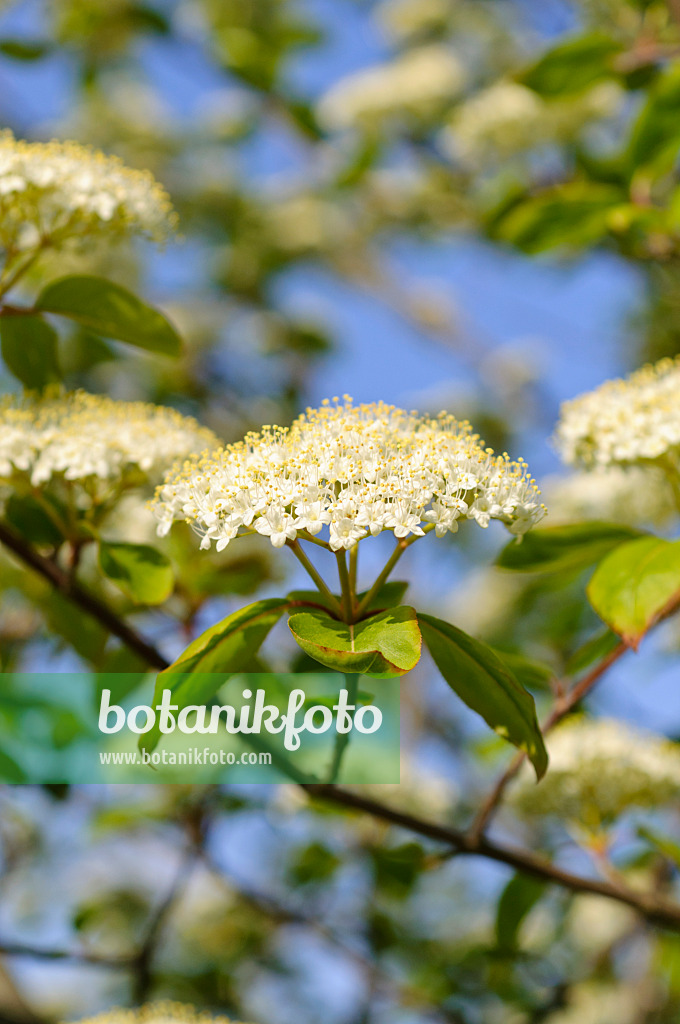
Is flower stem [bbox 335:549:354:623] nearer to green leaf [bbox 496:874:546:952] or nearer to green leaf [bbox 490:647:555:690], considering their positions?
green leaf [bbox 490:647:555:690]

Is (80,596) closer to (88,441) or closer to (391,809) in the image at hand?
(88,441)

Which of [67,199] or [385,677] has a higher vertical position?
[67,199]

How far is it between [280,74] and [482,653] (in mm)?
4003

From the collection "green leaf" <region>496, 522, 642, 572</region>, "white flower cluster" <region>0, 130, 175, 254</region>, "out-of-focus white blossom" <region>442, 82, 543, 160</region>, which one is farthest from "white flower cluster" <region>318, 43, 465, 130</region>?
"green leaf" <region>496, 522, 642, 572</region>

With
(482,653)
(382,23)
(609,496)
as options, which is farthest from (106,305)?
(382,23)

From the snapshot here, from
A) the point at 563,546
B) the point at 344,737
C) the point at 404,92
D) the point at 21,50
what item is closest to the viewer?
the point at 344,737

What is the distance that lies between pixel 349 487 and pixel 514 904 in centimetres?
131

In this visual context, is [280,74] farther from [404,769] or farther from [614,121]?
[404,769]

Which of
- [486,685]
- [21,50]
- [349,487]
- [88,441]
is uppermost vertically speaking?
[21,50]

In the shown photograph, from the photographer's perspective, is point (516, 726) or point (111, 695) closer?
point (516, 726)

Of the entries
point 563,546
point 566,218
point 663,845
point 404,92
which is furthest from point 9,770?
point 404,92

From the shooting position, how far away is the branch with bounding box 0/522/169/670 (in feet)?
4.47

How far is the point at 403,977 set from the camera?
3186 millimetres

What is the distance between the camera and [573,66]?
2354mm
